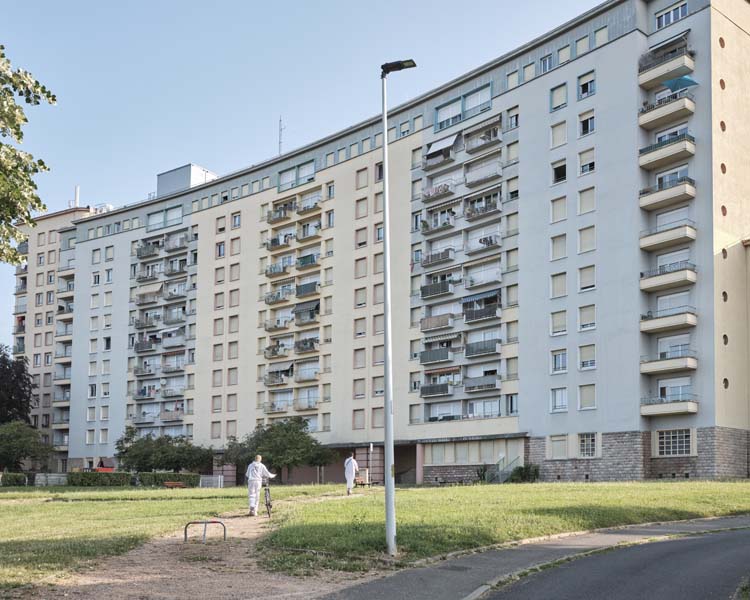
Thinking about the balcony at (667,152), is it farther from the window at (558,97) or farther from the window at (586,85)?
the window at (558,97)

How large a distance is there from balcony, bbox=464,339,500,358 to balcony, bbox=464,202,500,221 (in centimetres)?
855

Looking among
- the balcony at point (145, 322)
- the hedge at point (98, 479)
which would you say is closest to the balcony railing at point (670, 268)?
the hedge at point (98, 479)

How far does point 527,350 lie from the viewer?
63.1m

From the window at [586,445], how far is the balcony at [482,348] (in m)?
8.77

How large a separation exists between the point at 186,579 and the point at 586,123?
164ft

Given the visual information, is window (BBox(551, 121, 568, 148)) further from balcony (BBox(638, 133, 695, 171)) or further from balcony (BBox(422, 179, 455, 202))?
balcony (BBox(422, 179, 455, 202))

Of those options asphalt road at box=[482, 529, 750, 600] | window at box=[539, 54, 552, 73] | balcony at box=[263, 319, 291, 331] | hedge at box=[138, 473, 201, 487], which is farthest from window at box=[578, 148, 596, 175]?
asphalt road at box=[482, 529, 750, 600]

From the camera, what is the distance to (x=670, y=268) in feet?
182

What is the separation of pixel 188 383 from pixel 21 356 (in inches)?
1238

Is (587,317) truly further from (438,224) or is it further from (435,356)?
(438,224)

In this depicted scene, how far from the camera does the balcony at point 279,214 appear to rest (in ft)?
272

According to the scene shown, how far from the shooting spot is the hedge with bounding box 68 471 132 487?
6825 cm

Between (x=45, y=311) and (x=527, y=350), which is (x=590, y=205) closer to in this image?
(x=527, y=350)

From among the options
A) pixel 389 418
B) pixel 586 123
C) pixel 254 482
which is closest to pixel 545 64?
pixel 586 123
